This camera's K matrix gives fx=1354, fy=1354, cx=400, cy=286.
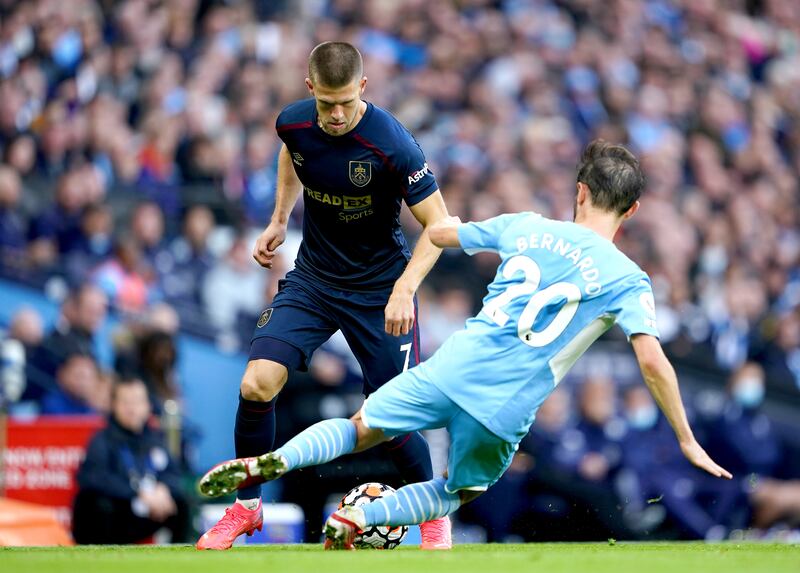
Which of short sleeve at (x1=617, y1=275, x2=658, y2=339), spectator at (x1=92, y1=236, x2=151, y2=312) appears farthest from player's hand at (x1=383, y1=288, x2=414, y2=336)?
spectator at (x1=92, y1=236, x2=151, y2=312)

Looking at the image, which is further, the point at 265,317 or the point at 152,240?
the point at 152,240

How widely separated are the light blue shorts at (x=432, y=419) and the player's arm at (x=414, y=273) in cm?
49

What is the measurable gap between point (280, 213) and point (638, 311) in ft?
7.44

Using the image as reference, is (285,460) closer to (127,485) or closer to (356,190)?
(356,190)

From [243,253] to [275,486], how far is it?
88.5 inches

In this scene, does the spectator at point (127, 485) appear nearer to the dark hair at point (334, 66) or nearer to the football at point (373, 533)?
the football at point (373, 533)

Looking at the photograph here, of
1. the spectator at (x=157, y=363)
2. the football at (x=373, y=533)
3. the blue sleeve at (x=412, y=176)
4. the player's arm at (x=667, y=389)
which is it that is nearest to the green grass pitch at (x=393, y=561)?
the player's arm at (x=667, y=389)

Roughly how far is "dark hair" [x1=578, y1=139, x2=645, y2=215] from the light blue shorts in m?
1.06

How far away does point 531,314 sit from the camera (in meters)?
5.55

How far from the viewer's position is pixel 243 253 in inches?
449

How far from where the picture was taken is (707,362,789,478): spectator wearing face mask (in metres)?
12.2

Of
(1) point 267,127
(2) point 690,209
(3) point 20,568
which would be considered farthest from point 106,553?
(2) point 690,209

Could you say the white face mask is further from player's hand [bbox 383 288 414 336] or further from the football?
player's hand [bbox 383 288 414 336]

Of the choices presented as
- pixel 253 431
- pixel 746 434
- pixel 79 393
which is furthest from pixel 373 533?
pixel 746 434
